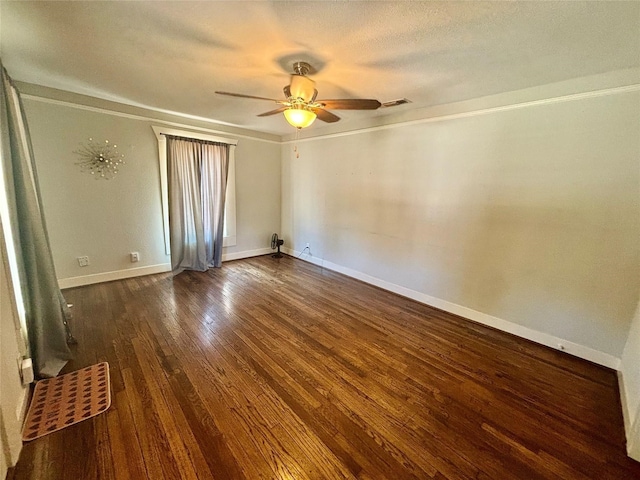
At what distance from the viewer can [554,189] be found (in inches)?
92.9

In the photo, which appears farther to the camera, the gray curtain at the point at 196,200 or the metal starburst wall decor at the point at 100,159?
the gray curtain at the point at 196,200

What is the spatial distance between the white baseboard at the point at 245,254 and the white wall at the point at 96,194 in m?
1.01

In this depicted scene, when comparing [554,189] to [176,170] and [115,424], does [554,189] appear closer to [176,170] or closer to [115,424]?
[115,424]

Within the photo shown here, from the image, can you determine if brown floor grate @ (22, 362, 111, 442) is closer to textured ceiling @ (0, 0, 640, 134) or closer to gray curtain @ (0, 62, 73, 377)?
gray curtain @ (0, 62, 73, 377)

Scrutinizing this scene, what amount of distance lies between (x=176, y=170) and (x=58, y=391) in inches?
118

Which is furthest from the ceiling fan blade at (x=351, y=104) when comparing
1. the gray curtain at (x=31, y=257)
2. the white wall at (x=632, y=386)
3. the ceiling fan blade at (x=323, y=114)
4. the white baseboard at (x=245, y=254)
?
the white baseboard at (x=245, y=254)

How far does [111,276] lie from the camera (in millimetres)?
3680

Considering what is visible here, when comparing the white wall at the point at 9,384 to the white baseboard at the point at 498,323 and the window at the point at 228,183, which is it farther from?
the white baseboard at the point at 498,323

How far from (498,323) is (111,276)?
498cm

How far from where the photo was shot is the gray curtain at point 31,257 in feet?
5.87

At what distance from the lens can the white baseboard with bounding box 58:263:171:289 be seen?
337 centimetres

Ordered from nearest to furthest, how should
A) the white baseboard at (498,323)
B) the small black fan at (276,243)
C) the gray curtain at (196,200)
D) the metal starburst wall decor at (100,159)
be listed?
the white baseboard at (498,323), the metal starburst wall decor at (100,159), the gray curtain at (196,200), the small black fan at (276,243)

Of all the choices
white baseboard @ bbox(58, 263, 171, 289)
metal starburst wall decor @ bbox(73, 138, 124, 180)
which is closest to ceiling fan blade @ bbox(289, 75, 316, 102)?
metal starburst wall decor @ bbox(73, 138, 124, 180)

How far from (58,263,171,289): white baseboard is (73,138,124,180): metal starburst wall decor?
133cm
